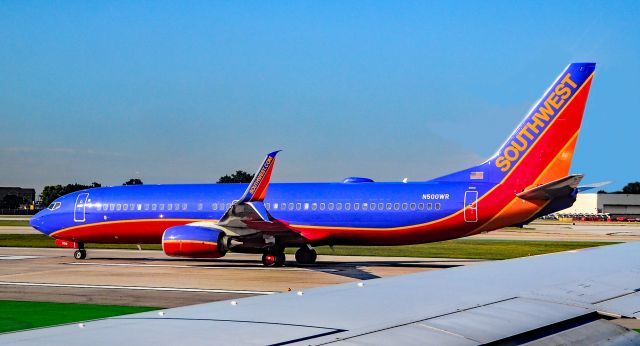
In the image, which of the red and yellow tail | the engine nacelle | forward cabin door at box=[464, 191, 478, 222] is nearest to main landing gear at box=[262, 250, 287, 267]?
the engine nacelle

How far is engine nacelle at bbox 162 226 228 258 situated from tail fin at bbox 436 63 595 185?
9.71 metres

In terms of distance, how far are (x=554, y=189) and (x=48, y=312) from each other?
50.9 feet

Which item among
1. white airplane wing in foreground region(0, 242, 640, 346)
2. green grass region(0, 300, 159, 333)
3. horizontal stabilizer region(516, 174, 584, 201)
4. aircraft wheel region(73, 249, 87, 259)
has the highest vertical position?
horizontal stabilizer region(516, 174, 584, 201)

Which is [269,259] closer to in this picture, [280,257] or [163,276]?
[280,257]

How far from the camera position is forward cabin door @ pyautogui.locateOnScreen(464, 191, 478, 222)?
980 inches

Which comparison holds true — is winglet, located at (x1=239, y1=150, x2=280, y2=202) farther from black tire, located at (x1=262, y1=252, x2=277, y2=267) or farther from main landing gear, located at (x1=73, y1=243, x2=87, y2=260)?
main landing gear, located at (x1=73, y1=243, x2=87, y2=260)

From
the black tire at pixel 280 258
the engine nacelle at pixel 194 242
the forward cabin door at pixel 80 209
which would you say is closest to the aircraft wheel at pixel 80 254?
the forward cabin door at pixel 80 209

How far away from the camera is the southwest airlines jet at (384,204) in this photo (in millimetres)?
24828

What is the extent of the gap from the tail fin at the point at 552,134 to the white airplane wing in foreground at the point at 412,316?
19978 millimetres

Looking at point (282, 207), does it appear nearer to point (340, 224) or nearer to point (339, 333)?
point (340, 224)

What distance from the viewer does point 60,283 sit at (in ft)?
71.8

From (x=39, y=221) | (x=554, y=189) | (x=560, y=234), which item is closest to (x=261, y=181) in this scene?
(x=554, y=189)

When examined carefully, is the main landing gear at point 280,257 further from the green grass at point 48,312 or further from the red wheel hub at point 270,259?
the green grass at point 48,312

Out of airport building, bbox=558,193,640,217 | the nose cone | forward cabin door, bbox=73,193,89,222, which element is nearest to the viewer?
forward cabin door, bbox=73,193,89,222
